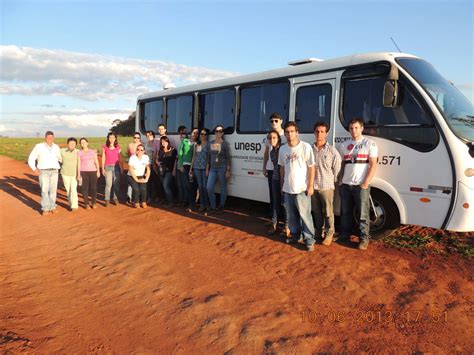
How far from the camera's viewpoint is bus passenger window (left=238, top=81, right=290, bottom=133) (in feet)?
24.3

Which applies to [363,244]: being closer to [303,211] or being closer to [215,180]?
[303,211]

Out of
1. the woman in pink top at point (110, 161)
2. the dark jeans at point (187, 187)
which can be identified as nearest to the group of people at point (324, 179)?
the dark jeans at point (187, 187)

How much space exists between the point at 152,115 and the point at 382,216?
792 cm

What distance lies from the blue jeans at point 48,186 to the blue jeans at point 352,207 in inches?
275

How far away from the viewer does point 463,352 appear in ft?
11.3

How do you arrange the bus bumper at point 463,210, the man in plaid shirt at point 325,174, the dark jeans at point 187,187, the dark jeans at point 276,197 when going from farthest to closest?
the dark jeans at point 187,187 → the dark jeans at point 276,197 → the man in plaid shirt at point 325,174 → the bus bumper at point 463,210

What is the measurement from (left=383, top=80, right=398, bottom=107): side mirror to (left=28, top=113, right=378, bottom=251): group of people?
1.54 ft

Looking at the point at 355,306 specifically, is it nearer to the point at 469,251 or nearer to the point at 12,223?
the point at 469,251

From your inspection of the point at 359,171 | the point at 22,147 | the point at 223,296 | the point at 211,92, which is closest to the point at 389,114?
the point at 359,171

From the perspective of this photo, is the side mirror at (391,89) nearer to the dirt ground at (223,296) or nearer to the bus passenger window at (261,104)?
the bus passenger window at (261,104)

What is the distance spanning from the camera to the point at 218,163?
8297 mm

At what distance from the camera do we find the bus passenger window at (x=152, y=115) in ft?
36.9

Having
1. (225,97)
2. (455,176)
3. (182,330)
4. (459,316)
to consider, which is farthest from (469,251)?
(225,97)

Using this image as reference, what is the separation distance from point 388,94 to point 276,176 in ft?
7.31
